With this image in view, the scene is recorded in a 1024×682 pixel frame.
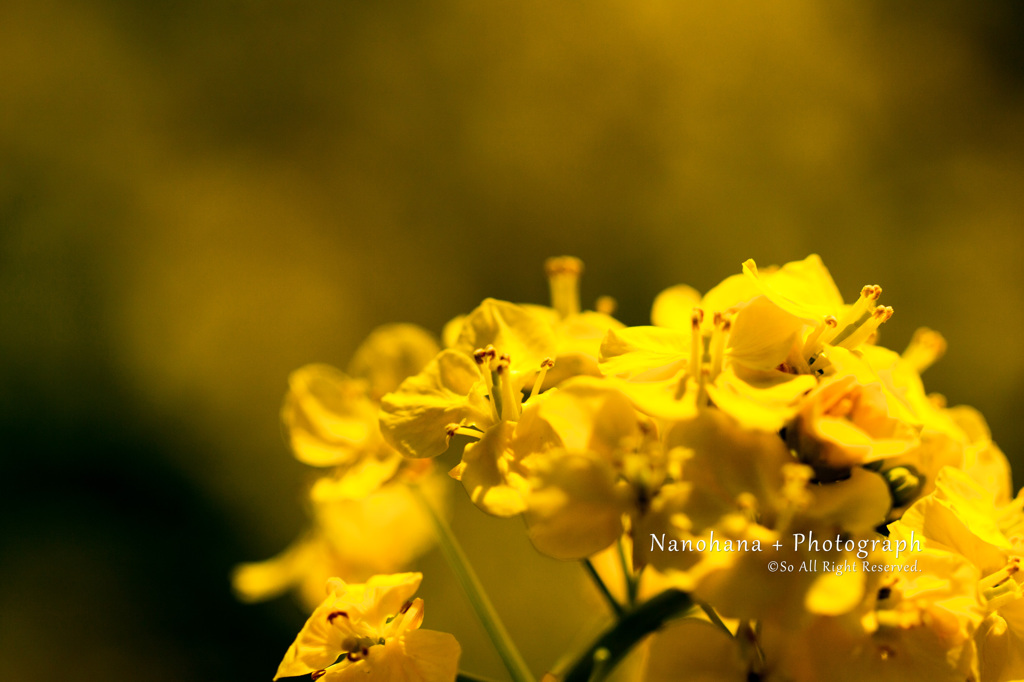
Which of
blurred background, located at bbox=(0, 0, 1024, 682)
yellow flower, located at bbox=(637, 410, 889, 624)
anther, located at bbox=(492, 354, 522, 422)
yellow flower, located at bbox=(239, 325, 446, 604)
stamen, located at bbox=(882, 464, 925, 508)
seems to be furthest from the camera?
blurred background, located at bbox=(0, 0, 1024, 682)

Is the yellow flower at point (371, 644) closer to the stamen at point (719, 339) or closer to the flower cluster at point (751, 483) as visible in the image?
the flower cluster at point (751, 483)

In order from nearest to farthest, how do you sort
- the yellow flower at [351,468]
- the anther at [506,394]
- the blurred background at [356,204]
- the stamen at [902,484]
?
the stamen at [902,484], the anther at [506,394], the yellow flower at [351,468], the blurred background at [356,204]

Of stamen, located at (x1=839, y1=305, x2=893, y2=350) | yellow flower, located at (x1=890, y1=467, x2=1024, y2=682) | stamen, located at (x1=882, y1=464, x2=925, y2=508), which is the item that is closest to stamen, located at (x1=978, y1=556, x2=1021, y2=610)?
yellow flower, located at (x1=890, y1=467, x2=1024, y2=682)

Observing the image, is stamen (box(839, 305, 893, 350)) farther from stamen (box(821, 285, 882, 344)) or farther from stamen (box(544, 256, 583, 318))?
stamen (box(544, 256, 583, 318))

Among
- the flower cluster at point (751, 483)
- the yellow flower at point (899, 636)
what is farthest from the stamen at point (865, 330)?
the yellow flower at point (899, 636)

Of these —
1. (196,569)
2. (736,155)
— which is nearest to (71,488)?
(196,569)

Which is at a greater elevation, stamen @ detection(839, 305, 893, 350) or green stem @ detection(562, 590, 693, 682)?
stamen @ detection(839, 305, 893, 350)

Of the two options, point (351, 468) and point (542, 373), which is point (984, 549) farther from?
point (351, 468)
